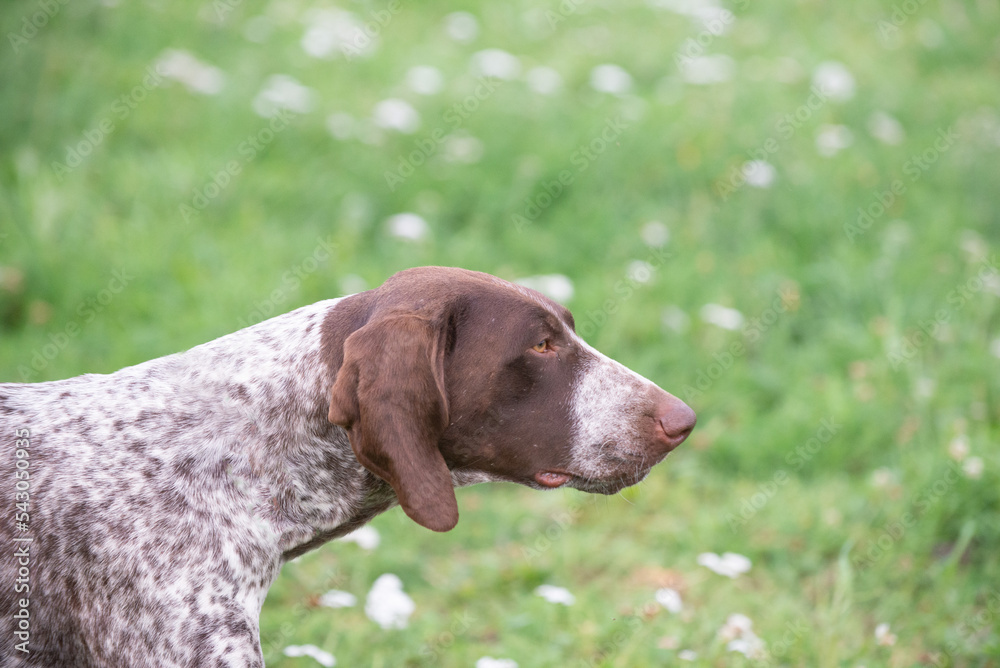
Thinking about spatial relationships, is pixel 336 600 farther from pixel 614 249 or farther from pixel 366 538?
pixel 614 249

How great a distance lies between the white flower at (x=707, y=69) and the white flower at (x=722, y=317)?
2550 mm

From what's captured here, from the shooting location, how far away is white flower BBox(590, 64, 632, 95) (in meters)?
7.17

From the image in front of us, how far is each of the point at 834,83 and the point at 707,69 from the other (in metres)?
0.95

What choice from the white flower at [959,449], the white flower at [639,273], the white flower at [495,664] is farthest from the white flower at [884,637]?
the white flower at [639,273]

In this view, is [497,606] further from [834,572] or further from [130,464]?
[130,464]

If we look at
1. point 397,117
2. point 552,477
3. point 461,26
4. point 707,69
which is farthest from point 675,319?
point 461,26

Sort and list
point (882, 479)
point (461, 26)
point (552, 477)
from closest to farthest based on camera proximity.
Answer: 1. point (552, 477)
2. point (882, 479)
3. point (461, 26)

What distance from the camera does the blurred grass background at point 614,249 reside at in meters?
4.09

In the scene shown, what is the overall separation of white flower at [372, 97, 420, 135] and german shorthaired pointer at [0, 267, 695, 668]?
3.81 meters

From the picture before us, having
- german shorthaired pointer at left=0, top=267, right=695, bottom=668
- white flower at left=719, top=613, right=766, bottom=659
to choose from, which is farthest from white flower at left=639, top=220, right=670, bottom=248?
german shorthaired pointer at left=0, top=267, right=695, bottom=668

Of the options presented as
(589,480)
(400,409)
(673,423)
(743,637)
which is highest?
(400,409)

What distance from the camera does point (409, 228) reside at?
562cm

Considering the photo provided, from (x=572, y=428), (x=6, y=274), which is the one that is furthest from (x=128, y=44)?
(x=572, y=428)

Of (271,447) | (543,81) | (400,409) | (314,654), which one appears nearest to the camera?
(400,409)
